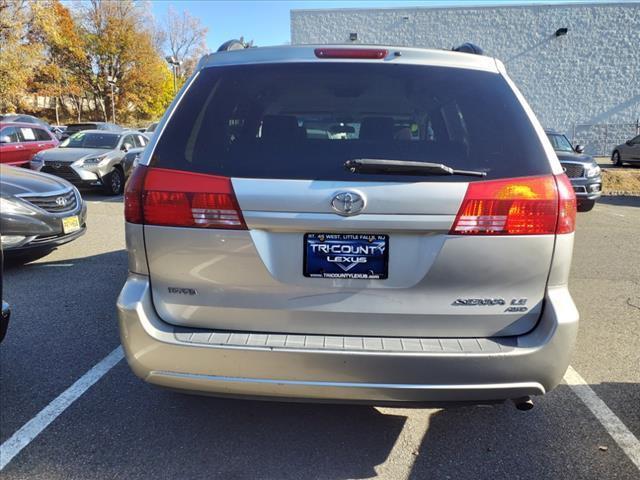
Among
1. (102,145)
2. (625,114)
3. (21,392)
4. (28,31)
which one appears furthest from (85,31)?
(21,392)

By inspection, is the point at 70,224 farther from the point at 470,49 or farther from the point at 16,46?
the point at 16,46

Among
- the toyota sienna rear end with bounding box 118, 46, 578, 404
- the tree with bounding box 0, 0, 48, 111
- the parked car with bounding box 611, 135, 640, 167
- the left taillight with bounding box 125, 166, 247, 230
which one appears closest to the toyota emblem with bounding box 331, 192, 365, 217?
the toyota sienna rear end with bounding box 118, 46, 578, 404

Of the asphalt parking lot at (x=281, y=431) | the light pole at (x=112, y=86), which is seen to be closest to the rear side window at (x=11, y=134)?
the asphalt parking lot at (x=281, y=431)

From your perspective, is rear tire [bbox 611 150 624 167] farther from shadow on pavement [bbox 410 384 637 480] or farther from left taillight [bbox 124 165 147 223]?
left taillight [bbox 124 165 147 223]

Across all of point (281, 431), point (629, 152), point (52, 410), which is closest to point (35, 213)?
point (52, 410)

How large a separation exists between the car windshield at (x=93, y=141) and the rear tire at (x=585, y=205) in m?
10.9

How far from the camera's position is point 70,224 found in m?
5.73

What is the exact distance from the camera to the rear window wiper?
6.61 ft

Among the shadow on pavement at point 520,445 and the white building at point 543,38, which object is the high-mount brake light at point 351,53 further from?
the white building at point 543,38

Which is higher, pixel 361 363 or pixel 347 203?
pixel 347 203

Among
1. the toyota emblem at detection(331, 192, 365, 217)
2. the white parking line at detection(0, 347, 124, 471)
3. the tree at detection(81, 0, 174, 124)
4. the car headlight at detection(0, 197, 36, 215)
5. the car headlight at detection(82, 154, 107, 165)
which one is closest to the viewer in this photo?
the toyota emblem at detection(331, 192, 365, 217)

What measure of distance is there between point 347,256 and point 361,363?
0.43 metres

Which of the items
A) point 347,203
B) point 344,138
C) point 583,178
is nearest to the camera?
point 347,203

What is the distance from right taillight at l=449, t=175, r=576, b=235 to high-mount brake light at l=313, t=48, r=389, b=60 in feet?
2.56
